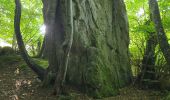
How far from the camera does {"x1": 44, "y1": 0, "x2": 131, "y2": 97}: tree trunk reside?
30.4 feet

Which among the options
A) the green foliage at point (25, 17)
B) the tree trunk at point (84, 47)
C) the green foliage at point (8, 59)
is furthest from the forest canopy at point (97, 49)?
the green foliage at point (25, 17)

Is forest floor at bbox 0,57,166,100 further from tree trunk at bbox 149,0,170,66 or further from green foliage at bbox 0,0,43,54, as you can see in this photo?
green foliage at bbox 0,0,43,54

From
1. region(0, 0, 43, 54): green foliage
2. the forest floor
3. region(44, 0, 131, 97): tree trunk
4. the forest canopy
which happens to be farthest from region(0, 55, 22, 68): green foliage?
region(44, 0, 131, 97): tree trunk

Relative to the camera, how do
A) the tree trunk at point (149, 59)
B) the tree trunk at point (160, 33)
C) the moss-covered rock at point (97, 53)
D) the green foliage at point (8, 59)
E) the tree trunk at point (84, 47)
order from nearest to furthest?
the tree trunk at point (160, 33) → the tree trunk at point (84, 47) → the moss-covered rock at point (97, 53) → the tree trunk at point (149, 59) → the green foliage at point (8, 59)

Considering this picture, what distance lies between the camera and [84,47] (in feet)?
32.1

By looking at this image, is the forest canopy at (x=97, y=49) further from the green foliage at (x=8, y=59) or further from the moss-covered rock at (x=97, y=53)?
the green foliage at (x=8, y=59)

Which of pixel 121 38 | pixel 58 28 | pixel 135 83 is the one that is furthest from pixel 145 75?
pixel 58 28

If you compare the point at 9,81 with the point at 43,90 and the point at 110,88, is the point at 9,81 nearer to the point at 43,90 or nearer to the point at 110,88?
A: the point at 43,90

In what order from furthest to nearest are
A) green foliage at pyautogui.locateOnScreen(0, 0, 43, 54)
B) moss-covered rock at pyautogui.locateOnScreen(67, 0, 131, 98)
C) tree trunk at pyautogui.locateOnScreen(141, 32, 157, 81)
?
green foliage at pyautogui.locateOnScreen(0, 0, 43, 54) < tree trunk at pyautogui.locateOnScreen(141, 32, 157, 81) < moss-covered rock at pyautogui.locateOnScreen(67, 0, 131, 98)

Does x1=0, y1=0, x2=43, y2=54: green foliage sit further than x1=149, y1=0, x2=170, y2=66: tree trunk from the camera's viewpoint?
Yes

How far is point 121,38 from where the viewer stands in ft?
41.0

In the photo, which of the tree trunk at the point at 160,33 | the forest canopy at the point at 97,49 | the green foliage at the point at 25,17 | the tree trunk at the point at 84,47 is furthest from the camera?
the green foliage at the point at 25,17

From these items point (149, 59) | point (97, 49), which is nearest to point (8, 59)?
point (97, 49)

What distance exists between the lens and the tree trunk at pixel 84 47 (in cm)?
927
